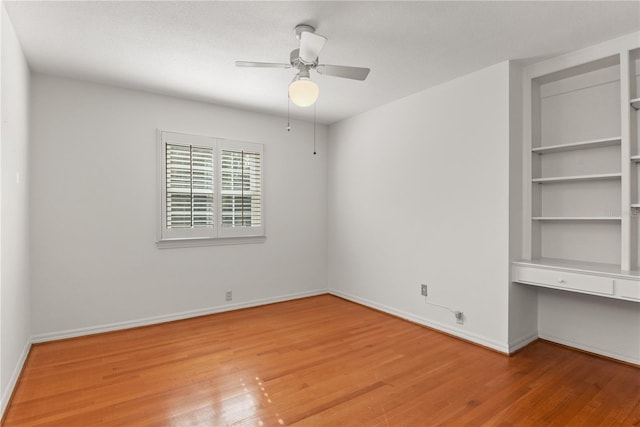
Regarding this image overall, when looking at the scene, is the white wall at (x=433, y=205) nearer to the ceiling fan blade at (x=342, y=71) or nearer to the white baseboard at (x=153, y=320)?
the white baseboard at (x=153, y=320)

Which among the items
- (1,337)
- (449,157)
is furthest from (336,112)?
(1,337)

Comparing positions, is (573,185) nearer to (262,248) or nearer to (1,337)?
(262,248)

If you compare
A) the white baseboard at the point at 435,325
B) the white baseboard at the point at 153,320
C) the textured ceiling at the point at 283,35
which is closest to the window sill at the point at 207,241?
the white baseboard at the point at 153,320

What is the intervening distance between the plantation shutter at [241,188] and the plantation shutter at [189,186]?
0.57 ft

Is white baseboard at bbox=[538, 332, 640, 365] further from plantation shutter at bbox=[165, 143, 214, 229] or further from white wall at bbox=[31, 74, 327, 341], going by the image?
plantation shutter at bbox=[165, 143, 214, 229]

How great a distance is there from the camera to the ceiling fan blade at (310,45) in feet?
7.43

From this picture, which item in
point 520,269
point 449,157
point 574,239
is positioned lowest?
point 520,269

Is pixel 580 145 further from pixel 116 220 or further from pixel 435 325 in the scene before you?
pixel 116 220

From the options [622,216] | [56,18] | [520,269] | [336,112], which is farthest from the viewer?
[336,112]

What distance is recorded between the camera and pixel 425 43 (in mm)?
2756

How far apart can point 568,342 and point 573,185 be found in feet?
4.83

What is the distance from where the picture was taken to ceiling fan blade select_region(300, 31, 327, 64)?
2.26 metres

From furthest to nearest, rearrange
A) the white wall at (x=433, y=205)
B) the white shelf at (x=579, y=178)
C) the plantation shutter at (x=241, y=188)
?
1. the plantation shutter at (x=241, y=188)
2. the white wall at (x=433, y=205)
3. the white shelf at (x=579, y=178)

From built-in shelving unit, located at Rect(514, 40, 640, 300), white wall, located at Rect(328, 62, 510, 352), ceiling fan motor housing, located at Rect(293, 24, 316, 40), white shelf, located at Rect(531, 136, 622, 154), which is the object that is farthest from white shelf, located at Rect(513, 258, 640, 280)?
ceiling fan motor housing, located at Rect(293, 24, 316, 40)
